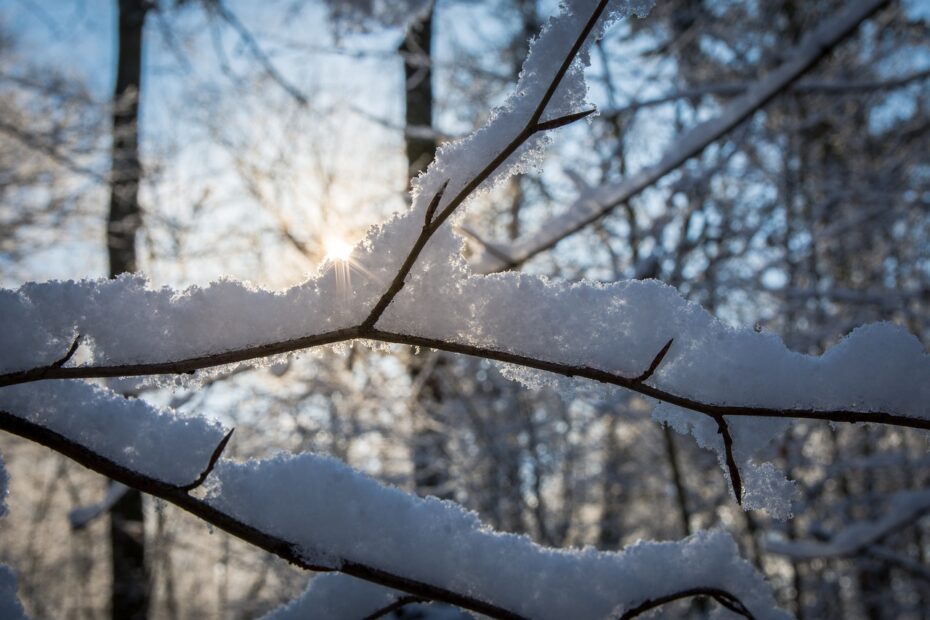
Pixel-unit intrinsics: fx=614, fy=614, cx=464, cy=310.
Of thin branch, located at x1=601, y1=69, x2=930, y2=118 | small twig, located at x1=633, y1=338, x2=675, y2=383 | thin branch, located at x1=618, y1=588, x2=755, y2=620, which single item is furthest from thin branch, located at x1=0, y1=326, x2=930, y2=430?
thin branch, located at x1=601, y1=69, x2=930, y2=118

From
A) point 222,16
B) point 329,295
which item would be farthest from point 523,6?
point 329,295

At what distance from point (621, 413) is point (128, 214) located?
4.49 m

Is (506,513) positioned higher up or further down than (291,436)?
further down

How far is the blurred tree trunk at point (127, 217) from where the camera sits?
492 cm

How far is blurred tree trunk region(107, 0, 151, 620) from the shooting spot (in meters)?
4.92

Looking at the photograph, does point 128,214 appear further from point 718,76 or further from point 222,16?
point 718,76

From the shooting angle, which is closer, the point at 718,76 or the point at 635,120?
the point at 635,120

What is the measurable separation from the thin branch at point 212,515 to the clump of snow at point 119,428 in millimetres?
52

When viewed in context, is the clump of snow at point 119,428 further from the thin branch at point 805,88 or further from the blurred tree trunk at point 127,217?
the blurred tree trunk at point 127,217

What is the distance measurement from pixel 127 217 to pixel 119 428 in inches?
206

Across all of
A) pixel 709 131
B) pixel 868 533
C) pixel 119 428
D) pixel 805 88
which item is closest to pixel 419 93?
pixel 805 88

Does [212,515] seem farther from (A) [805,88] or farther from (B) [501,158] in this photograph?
(A) [805,88]

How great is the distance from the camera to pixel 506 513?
523 cm

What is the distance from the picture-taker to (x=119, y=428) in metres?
0.68
